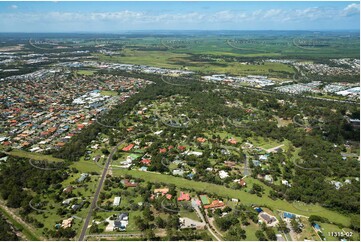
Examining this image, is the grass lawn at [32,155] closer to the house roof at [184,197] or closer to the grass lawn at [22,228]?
the grass lawn at [22,228]

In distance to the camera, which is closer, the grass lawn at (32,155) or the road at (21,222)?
the road at (21,222)

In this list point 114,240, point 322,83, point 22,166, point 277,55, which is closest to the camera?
point 114,240

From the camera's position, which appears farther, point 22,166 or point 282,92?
point 282,92

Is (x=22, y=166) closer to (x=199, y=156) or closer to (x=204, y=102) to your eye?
(x=199, y=156)

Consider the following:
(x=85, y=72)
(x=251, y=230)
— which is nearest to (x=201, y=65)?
(x=85, y=72)

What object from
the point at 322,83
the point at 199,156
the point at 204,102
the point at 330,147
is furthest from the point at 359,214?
the point at 322,83

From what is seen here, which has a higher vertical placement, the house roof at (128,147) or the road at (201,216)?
the house roof at (128,147)

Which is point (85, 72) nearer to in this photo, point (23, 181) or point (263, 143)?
point (23, 181)

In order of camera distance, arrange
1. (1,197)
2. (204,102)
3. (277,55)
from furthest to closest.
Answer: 1. (277,55)
2. (204,102)
3. (1,197)

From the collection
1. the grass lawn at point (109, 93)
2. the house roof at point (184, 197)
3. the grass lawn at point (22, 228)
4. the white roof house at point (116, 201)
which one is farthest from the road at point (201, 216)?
the grass lawn at point (109, 93)
